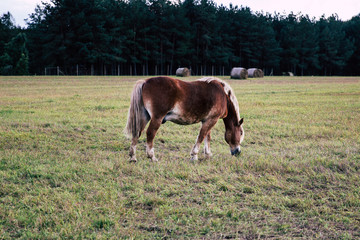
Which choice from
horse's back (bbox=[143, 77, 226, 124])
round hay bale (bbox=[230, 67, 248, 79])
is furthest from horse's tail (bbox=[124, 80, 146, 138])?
round hay bale (bbox=[230, 67, 248, 79])

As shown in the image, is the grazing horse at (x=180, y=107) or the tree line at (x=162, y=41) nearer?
the grazing horse at (x=180, y=107)

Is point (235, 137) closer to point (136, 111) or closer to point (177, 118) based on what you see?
point (177, 118)

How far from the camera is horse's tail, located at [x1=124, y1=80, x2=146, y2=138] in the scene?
19.3ft

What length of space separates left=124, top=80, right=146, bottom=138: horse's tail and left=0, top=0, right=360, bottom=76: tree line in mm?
42903

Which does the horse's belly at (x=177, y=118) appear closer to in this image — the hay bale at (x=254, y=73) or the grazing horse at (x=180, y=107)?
the grazing horse at (x=180, y=107)

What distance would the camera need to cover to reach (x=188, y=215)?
3.60 meters

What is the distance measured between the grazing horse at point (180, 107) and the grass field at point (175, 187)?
0.51 m

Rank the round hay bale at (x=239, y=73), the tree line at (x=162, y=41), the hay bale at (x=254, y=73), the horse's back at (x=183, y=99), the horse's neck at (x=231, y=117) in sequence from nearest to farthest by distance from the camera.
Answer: the horse's back at (x=183, y=99), the horse's neck at (x=231, y=117), the round hay bale at (x=239, y=73), the hay bale at (x=254, y=73), the tree line at (x=162, y=41)

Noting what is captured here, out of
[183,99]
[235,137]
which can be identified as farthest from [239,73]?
[183,99]

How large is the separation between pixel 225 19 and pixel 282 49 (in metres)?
16.6

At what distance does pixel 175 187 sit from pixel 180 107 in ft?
6.44

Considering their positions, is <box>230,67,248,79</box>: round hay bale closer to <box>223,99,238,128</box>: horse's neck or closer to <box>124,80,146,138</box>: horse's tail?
<box>223,99,238,128</box>: horse's neck

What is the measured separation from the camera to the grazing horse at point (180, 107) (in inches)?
228

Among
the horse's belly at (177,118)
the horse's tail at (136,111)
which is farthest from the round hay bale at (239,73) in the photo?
the horse's tail at (136,111)
